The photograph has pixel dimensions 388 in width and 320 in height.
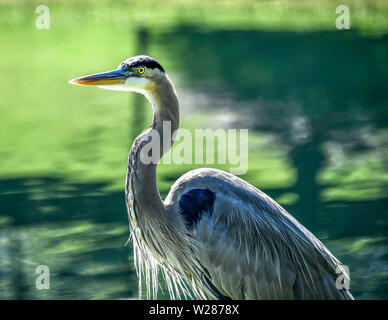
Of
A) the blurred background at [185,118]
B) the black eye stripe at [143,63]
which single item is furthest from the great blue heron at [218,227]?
the blurred background at [185,118]

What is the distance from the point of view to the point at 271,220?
3979 millimetres

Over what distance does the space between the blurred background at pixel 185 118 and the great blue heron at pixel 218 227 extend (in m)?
0.94

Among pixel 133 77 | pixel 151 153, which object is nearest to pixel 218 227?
pixel 151 153

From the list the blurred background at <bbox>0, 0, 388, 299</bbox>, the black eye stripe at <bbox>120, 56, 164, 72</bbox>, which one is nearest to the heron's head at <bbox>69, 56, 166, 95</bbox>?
Answer: the black eye stripe at <bbox>120, 56, 164, 72</bbox>

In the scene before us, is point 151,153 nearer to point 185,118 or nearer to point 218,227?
point 218,227

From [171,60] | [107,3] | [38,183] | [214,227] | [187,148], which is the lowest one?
[214,227]

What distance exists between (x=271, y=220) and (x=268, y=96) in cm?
653

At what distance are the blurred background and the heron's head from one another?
1.54 metres

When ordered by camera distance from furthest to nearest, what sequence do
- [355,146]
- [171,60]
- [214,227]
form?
[171,60] → [355,146] → [214,227]

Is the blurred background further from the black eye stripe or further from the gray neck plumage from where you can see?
the black eye stripe

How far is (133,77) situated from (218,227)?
0.92 metres

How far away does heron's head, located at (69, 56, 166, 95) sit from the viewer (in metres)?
3.82
